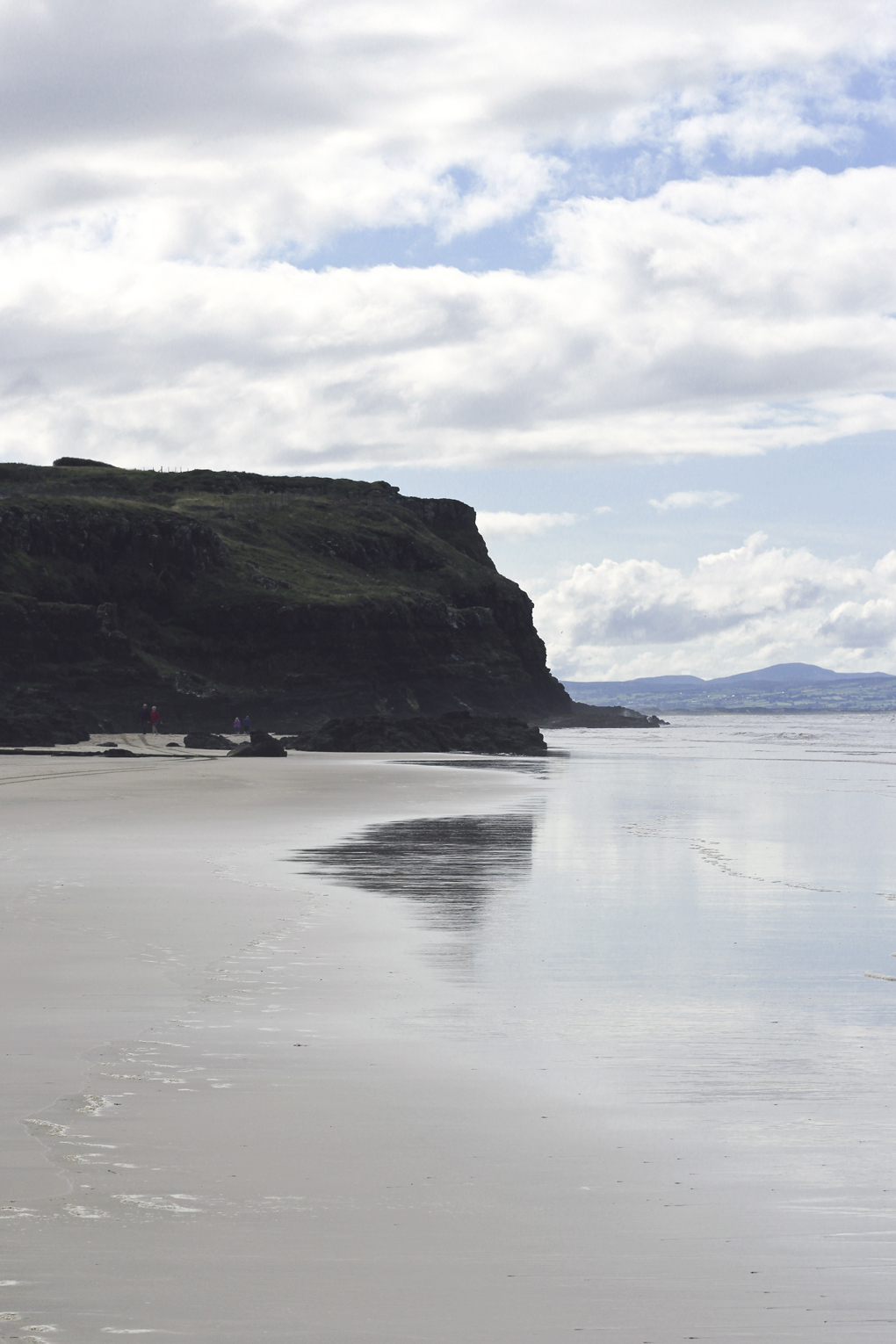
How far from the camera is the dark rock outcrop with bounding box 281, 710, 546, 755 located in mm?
62062

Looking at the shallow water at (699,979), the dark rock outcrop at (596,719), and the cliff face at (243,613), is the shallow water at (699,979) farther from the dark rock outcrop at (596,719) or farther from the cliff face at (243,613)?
the dark rock outcrop at (596,719)

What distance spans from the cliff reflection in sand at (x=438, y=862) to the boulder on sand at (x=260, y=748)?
29.4m

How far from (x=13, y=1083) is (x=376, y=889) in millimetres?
8446

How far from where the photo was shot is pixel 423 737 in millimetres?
63406

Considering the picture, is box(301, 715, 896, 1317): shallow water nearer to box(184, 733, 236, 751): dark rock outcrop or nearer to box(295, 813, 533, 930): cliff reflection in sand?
box(295, 813, 533, 930): cliff reflection in sand

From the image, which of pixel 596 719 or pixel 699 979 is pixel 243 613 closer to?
pixel 596 719

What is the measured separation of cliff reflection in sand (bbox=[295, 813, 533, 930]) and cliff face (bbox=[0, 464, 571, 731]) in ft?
163

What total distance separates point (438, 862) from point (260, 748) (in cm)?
3601

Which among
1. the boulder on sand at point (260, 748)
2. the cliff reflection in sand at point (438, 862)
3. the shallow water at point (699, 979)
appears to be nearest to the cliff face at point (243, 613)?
the boulder on sand at point (260, 748)

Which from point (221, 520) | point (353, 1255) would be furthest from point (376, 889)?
point (221, 520)

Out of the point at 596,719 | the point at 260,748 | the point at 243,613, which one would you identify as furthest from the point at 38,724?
the point at 596,719

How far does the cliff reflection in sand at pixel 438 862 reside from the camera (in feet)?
47.9

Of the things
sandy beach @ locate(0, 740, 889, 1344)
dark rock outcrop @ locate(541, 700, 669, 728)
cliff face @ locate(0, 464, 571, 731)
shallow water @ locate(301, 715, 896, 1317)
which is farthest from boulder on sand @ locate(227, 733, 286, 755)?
dark rock outcrop @ locate(541, 700, 669, 728)

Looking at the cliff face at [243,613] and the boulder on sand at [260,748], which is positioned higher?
the cliff face at [243,613]
